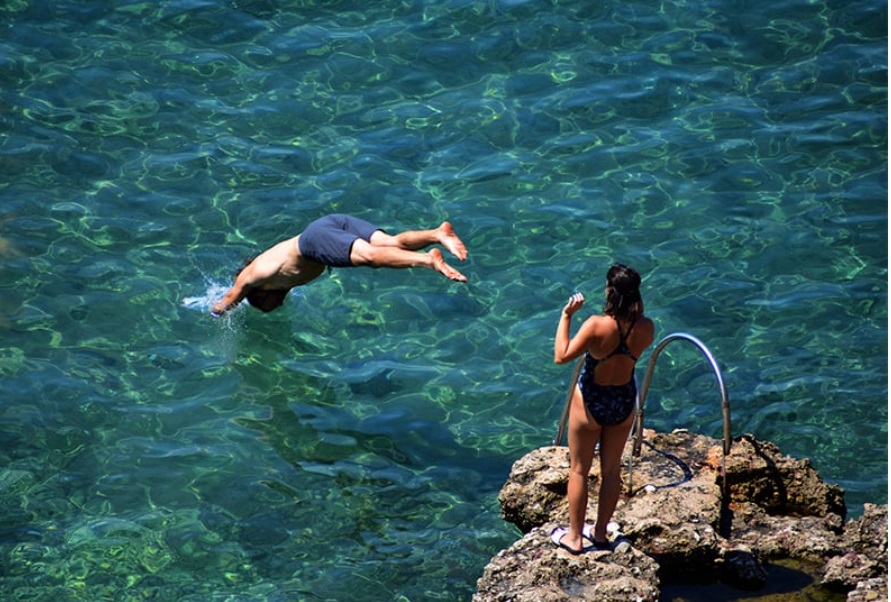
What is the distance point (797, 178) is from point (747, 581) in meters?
6.88

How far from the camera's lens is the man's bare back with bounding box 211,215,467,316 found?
35.1 ft

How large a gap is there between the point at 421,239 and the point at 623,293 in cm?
323

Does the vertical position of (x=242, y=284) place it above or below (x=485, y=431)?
above

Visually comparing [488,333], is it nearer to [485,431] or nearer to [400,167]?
[485,431]

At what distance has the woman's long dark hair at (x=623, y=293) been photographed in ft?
26.5

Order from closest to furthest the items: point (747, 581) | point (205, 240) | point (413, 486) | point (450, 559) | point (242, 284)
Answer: point (747, 581)
point (450, 559)
point (413, 486)
point (242, 284)
point (205, 240)

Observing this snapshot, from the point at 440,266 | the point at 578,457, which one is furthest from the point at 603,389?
the point at 440,266

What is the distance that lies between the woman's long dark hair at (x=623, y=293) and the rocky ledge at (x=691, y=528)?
170cm

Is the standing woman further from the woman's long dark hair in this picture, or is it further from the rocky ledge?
the rocky ledge

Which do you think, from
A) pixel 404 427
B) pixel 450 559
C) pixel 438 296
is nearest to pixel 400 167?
pixel 438 296

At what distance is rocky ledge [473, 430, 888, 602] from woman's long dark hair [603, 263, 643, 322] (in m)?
1.70

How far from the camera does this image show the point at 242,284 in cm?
1272

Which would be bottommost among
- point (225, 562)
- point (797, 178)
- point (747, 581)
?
point (225, 562)

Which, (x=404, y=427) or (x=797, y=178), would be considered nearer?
(x=404, y=427)
